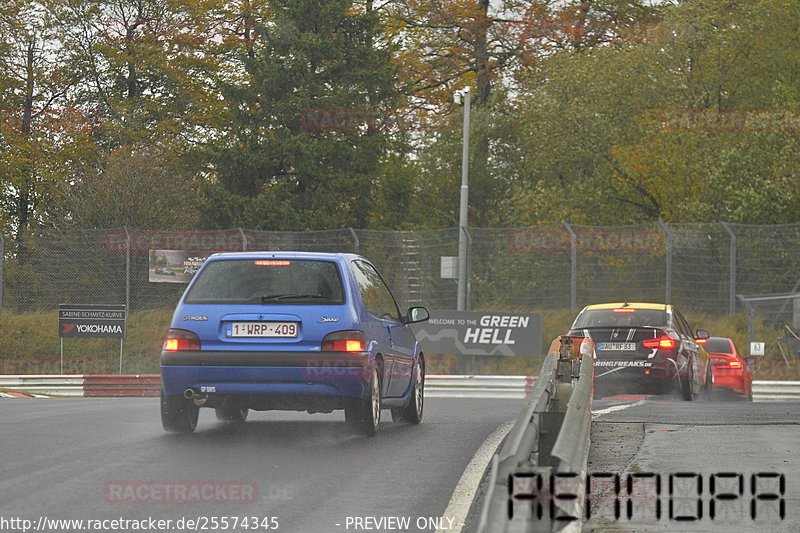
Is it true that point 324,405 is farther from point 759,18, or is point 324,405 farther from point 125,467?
point 759,18

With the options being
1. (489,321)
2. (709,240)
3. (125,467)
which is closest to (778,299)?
(709,240)

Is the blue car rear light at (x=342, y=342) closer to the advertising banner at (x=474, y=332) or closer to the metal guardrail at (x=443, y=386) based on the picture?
the metal guardrail at (x=443, y=386)

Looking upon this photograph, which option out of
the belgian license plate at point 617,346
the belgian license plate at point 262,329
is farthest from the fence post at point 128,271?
the belgian license plate at point 262,329

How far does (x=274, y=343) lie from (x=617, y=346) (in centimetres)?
853

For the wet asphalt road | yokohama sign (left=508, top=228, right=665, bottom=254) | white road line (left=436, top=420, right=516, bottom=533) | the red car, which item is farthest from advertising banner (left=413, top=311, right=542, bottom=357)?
white road line (left=436, top=420, right=516, bottom=533)

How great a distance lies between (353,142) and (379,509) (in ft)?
128

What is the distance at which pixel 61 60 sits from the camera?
48531 mm

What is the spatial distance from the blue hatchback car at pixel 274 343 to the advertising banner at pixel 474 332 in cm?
1832

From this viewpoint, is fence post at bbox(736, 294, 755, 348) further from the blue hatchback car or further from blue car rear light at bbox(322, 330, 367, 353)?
blue car rear light at bbox(322, 330, 367, 353)

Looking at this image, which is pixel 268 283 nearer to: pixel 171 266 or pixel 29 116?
pixel 171 266

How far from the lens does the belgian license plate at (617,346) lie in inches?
681

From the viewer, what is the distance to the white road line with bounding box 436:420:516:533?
6445mm

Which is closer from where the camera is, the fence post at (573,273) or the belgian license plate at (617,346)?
the belgian license plate at (617,346)

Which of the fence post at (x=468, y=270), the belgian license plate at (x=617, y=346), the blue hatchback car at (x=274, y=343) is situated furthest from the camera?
the fence post at (x=468, y=270)
